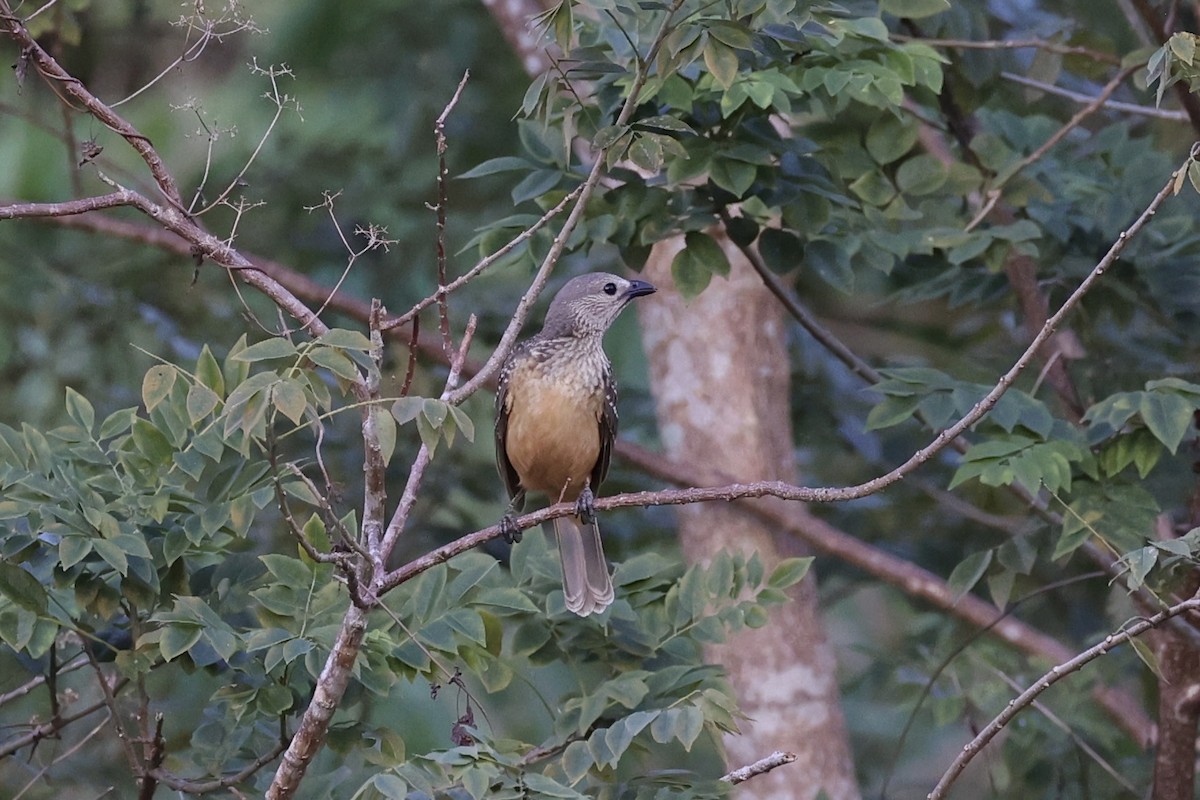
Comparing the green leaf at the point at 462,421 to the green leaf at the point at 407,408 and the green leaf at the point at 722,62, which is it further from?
the green leaf at the point at 722,62

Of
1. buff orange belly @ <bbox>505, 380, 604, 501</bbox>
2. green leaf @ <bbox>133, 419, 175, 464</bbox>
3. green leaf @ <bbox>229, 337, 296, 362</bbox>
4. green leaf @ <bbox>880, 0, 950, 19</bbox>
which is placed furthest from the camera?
buff orange belly @ <bbox>505, 380, 604, 501</bbox>

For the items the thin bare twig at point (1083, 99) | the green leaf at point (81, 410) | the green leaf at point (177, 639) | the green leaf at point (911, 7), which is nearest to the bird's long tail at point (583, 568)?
the green leaf at point (177, 639)

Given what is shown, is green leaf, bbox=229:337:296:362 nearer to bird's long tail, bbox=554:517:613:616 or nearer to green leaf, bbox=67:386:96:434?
green leaf, bbox=67:386:96:434

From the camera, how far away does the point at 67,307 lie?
657 centimetres

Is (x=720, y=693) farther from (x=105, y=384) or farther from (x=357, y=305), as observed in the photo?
(x=105, y=384)

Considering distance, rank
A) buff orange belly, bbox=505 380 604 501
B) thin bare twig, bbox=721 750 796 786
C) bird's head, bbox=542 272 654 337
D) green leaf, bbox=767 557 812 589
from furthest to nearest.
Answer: bird's head, bbox=542 272 654 337
buff orange belly, bbox=505 380 604 501
green leaf, bbox=767 557 812 589
thin bare twig, bbox=721 750 796 786

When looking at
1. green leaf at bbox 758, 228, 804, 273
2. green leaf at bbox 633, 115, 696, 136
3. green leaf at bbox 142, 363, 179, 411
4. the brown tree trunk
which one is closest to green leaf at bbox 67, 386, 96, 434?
green leaf at bbox 142, 363, 179, 411

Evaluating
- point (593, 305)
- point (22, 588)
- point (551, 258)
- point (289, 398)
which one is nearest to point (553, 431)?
point (593, 305)

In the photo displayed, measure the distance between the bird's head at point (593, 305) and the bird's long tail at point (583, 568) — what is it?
0.64m

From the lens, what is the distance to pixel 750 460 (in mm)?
5375

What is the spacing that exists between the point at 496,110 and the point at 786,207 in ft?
11.4

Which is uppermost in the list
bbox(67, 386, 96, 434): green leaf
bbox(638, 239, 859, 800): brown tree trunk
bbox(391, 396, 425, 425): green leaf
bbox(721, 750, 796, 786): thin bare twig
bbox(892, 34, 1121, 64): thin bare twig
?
bbox(391, 396, 425, 425): green leaf

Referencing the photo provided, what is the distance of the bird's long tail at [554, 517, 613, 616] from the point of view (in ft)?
12.6

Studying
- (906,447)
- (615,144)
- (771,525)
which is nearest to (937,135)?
(906,447)
